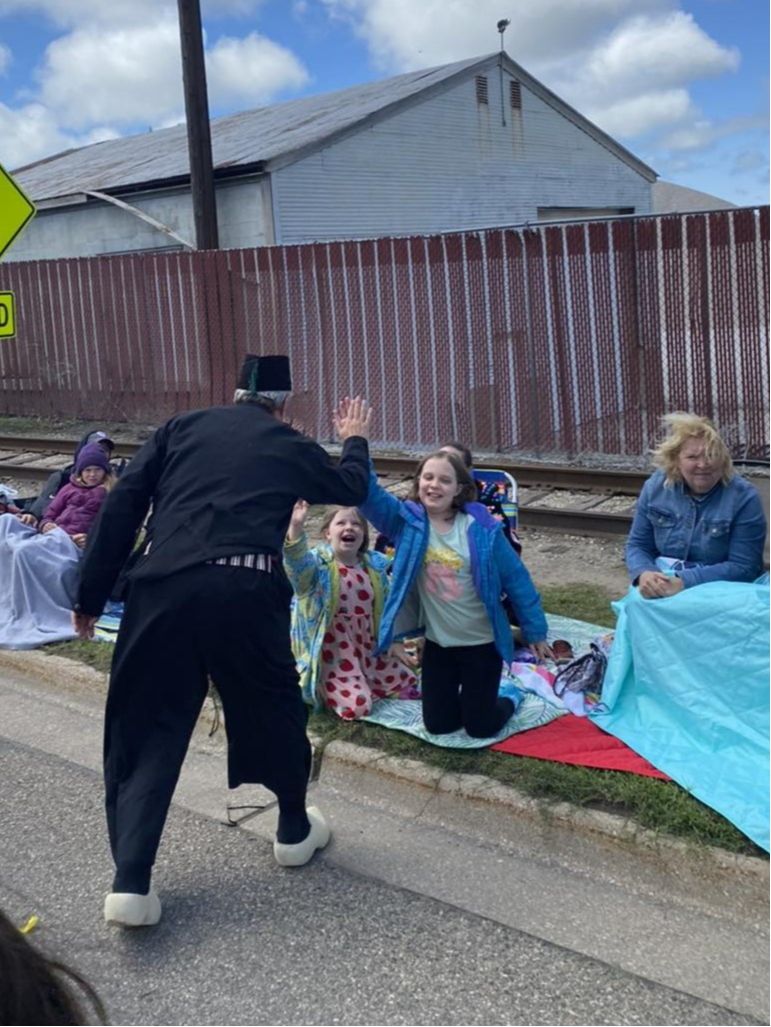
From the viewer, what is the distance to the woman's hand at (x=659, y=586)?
4621 mm

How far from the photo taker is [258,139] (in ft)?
72.8

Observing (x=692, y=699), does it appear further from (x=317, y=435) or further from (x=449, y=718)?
(x=317, y=435)

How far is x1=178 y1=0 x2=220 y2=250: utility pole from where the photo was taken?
51.3ft

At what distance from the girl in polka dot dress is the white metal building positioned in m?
15.9

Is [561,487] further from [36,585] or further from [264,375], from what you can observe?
[264,375]

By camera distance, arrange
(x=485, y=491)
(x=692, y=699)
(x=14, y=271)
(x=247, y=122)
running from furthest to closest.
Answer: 1. (x=247, y=122)
2. (x=14, y=271)
3. (x=485, y=491)
4. (x=692, y=699)

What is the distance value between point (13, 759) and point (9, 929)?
6.67ft

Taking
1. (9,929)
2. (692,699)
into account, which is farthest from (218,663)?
(692,699)

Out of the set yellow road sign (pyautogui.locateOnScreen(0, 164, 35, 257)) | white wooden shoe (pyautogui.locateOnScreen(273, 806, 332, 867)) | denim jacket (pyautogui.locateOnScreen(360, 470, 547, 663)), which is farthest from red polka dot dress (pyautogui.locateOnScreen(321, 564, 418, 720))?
yellow road sign (pyautogui.locateOnScreen(0, 164, 35, 257))

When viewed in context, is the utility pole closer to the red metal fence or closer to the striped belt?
the red metal fence

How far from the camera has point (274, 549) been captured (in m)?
3.64

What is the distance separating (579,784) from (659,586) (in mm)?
974

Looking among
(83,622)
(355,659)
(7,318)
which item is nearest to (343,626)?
(355,659)

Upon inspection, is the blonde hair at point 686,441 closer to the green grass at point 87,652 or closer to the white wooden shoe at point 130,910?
the white wooden shoe at point 130,910
